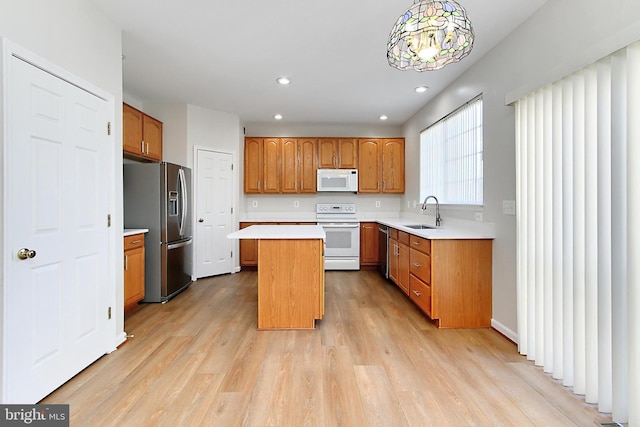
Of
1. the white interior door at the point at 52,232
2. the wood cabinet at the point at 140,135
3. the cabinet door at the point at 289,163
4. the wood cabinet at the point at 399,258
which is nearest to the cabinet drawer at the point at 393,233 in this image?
the wood cabinet at the point at 399,258

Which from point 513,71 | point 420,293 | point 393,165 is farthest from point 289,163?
point 513,71

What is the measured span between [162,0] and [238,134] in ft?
9.60

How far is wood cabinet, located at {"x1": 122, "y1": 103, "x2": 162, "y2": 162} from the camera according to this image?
3.52m

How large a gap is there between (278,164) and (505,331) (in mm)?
4052

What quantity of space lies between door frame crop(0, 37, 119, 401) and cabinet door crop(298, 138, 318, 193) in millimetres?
3229

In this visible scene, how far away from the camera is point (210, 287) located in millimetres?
4242

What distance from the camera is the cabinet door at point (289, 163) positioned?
17.8 feet

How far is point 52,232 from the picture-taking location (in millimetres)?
1873

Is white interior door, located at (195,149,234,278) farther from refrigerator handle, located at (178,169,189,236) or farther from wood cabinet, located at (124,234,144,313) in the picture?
wood cabinet, located at (124,234,144,313)

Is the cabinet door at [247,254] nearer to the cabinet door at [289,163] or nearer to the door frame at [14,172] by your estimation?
the cabinet door at [289,163]

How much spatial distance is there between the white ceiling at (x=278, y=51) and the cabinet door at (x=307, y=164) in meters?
0.85

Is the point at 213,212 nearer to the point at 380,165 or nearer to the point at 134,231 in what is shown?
the point at 134,231

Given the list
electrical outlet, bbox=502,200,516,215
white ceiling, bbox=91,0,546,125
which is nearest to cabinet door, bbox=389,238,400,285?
electrical outlet, bbox=502,200,516,215

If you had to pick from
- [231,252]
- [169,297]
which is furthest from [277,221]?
[169,297]
